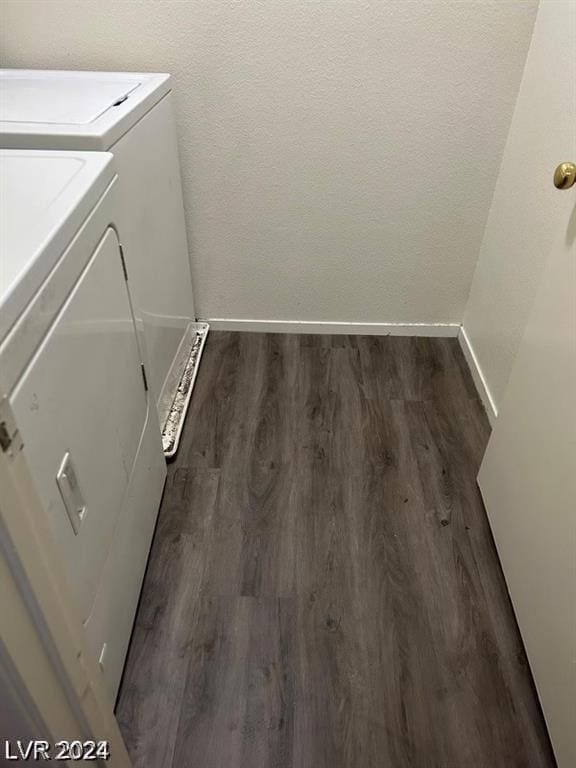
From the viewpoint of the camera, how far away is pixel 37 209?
0.84 m

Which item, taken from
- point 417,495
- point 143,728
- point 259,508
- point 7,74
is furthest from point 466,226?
point 143,728

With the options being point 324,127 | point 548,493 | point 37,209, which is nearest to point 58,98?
point 37,209

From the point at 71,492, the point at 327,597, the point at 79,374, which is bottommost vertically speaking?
the point at 327,597

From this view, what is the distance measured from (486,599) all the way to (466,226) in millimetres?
1275

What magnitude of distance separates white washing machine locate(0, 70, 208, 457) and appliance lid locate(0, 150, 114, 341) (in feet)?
0.34

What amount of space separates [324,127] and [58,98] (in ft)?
2.69

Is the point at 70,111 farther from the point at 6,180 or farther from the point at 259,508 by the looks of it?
the point at 259,508

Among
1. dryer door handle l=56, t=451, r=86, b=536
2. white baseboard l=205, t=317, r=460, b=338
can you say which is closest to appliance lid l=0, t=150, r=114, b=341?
dryer door handle l=56, t=451, r=86, b=536

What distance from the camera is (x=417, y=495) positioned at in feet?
5.22

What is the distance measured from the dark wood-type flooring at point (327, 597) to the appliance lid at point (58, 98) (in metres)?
0.96

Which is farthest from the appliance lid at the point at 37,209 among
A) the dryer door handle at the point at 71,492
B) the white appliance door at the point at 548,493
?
the white appliance door at the point at 548,493

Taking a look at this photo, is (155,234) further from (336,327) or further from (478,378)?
(478,378)

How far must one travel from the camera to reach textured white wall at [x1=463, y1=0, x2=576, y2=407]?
1406mm

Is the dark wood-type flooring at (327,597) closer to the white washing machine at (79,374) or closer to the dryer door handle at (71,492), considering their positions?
the white washing machine at (79,374)
